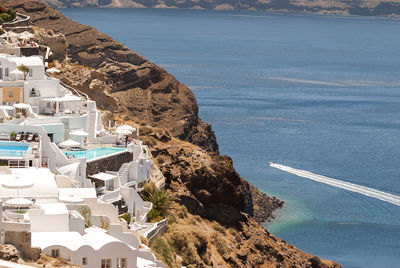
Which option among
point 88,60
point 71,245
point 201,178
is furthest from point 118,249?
point 88,60

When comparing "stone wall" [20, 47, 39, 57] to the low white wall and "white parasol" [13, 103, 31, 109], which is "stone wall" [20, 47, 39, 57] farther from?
the low white wall

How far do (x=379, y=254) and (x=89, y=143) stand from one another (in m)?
46.3

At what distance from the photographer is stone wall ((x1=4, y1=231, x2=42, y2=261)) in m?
33.3

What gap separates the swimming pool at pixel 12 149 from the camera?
47.0 meters

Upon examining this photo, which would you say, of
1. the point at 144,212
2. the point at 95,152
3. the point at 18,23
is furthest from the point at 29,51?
the point at 144,212

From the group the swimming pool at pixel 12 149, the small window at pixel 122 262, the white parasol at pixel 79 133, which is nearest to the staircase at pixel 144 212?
the white parasol at pixel 79 133

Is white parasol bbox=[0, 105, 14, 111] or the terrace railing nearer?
the terrace railing

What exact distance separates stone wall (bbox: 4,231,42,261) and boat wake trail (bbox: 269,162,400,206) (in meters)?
88.7

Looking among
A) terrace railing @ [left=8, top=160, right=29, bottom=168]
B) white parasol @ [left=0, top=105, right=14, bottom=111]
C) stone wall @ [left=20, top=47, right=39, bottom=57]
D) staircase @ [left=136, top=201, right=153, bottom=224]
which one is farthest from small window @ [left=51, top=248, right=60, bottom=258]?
stone wall @ [left=20, top=47, right=39, bottom=57]

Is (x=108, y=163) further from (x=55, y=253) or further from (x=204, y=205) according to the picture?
(x=55, y=253)

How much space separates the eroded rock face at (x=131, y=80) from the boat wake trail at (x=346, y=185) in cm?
1147

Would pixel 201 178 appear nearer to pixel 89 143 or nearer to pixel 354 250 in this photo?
pixel 89 143

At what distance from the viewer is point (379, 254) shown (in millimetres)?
96125

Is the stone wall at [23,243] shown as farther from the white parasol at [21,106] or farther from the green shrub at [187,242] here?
the white parasol at [21,106]
